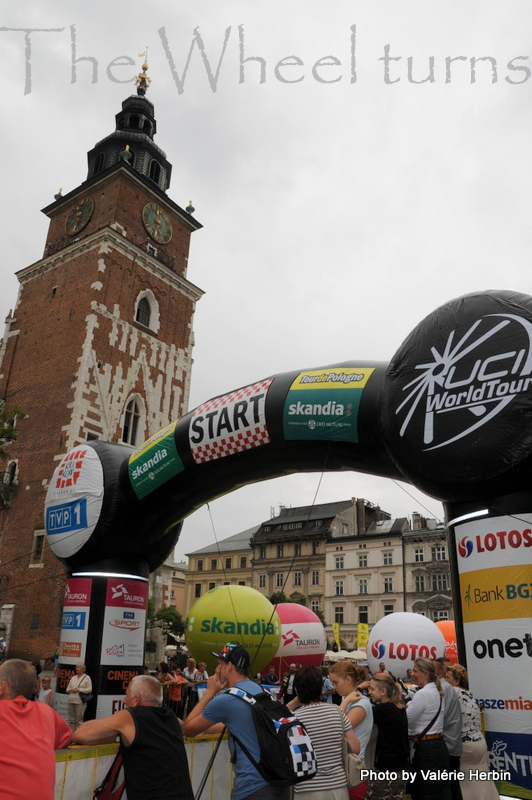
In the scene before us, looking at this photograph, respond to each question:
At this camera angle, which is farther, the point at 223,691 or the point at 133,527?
the point at 133,527

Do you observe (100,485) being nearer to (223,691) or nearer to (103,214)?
(223,691)

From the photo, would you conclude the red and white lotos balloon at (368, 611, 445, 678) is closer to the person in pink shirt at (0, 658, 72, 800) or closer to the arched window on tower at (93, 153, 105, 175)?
the person in pink shirt at (0, 658, 72, 800)

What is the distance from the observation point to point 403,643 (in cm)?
1332

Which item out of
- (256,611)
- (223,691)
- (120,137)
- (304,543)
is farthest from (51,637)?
(304,543)

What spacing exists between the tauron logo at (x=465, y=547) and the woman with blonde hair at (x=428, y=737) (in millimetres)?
1349

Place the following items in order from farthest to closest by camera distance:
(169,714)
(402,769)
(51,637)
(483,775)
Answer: (51,637) < (483,775) < (402,769) < (169,714)

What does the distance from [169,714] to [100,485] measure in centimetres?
769

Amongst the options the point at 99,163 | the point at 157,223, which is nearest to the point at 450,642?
the point at 157,223

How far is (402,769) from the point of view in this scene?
4.84 m

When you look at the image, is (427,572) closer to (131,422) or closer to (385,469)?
(131,422)

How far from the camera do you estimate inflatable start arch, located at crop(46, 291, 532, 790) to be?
19.1 ft

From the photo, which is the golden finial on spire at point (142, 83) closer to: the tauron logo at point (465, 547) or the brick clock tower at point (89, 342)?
the brick clock tower at point (89, 342)

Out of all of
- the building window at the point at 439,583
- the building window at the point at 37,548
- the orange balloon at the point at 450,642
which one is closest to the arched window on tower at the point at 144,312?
the building window at the point at 37,548

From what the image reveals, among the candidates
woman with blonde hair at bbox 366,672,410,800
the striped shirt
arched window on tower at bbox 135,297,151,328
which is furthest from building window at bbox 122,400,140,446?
the striped shirt
